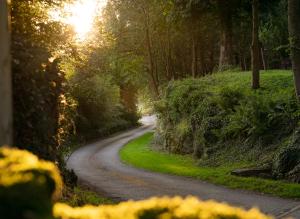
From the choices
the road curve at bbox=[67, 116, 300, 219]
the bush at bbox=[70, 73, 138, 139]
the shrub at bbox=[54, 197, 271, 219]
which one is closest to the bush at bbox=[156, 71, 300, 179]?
the road curve at bbox=[67, 116, 300, 219]

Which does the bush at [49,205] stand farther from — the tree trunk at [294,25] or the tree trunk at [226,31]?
the tree trunk at [226,31]

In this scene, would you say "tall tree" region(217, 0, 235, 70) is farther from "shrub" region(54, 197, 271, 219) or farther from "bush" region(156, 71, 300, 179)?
"shrub" region(54, 197, 271, 219)

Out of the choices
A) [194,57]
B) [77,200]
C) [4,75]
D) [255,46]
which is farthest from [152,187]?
[194,57]

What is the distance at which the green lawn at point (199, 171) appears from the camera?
1889cm

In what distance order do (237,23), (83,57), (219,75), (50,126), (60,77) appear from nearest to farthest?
(50,126) < (60,77) < (83,57) < (219,75) < (237,23)

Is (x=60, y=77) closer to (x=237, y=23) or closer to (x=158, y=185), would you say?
(x=158, y=185)

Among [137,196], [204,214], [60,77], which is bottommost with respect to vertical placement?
[137,196]

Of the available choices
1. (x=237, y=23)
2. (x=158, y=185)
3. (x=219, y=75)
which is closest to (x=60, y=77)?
(x=158, y=185)

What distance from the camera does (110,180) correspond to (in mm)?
24344

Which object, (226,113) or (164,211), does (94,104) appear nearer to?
(226,113)

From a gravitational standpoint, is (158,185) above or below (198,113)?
below

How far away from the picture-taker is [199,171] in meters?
24.6

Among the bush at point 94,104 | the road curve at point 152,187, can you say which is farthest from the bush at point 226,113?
the bush at point 94,104

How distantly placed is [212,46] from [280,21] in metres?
8.86
